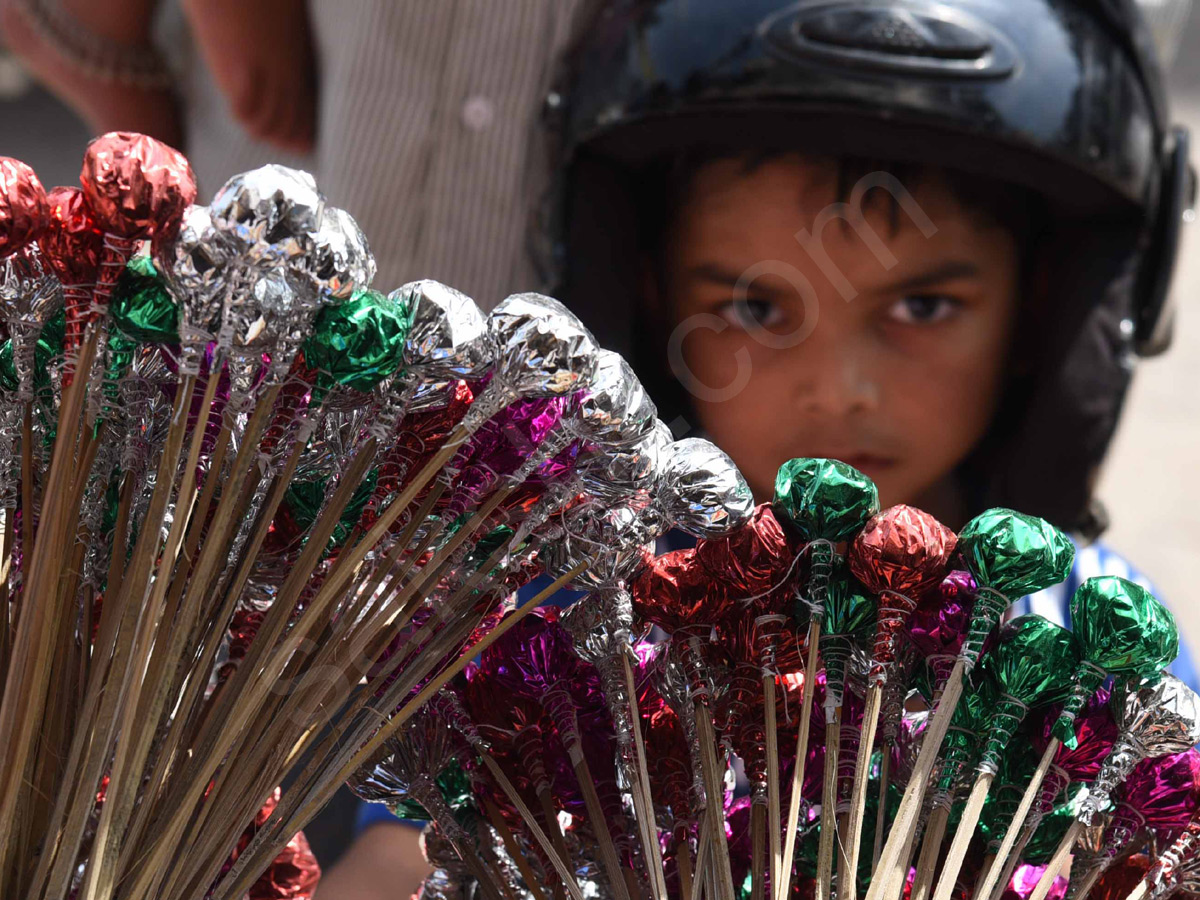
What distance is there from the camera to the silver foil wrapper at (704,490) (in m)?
0.32

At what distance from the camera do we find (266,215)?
28cm

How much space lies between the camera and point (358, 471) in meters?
0.32

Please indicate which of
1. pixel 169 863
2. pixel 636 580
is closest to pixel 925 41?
pixel 636 580

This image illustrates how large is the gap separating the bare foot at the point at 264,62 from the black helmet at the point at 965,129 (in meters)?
0.29

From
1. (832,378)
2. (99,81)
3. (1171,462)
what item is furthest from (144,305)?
(1171,462)

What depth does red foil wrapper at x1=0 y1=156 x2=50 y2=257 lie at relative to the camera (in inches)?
11.4

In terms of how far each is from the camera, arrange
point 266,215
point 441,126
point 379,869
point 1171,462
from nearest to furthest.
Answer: point 266,215 → point 379,869 → point 441,126 → point 1171,462

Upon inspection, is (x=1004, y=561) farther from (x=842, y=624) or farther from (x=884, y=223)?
(x=884, y=223)

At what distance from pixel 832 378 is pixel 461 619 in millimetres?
446

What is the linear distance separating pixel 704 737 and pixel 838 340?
17.9 inches

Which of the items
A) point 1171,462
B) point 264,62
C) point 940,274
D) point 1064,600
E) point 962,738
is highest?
point 264,62

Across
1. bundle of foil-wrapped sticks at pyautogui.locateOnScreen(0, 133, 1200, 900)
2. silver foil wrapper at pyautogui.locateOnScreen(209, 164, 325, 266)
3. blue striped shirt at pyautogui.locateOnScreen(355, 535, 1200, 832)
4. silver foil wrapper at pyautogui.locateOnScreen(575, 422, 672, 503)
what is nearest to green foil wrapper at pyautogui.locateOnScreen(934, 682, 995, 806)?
bundle of foil-wrapped sticks at pyautogui.locateOnScreen(0, 133, 1200, 900)

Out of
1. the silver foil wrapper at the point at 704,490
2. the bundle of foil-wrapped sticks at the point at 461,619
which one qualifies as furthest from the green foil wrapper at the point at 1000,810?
the silver foil wrapper at the point at 704,490

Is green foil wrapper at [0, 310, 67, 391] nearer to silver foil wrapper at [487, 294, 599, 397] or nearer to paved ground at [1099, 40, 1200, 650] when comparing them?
silver foil wrapper at [487, 294, 599, 397]
